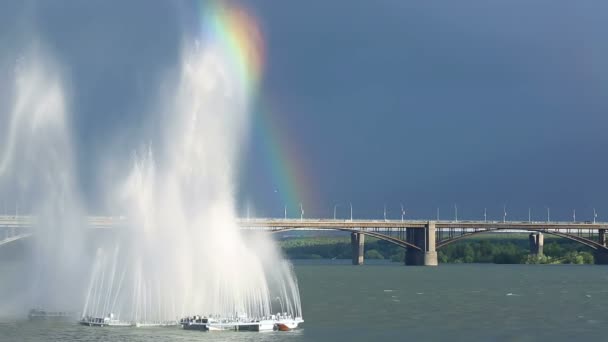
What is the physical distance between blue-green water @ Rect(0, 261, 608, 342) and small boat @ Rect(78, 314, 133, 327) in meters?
0.83

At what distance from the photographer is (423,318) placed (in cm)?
7788

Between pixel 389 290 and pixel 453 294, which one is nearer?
pixel 453 294

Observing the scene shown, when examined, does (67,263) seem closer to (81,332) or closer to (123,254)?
(123,254)

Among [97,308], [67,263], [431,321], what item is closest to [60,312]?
[97,308]

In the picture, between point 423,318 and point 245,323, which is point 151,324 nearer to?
point 245,323

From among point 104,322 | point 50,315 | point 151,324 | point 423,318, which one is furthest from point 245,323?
point 50,315

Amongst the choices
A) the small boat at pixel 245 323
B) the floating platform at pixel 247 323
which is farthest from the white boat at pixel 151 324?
the floating platform at pixel 247 323

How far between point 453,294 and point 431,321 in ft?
110

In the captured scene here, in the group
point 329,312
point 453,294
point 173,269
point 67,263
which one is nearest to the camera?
point 173,269

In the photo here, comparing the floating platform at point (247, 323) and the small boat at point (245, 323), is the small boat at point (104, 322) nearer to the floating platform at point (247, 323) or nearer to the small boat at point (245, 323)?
the small boat at point (245, 323)

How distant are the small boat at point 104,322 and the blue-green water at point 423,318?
2.72 feet

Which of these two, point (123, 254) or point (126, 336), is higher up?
point (123, 254)

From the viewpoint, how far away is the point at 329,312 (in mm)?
82625

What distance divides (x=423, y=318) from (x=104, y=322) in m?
24.8
